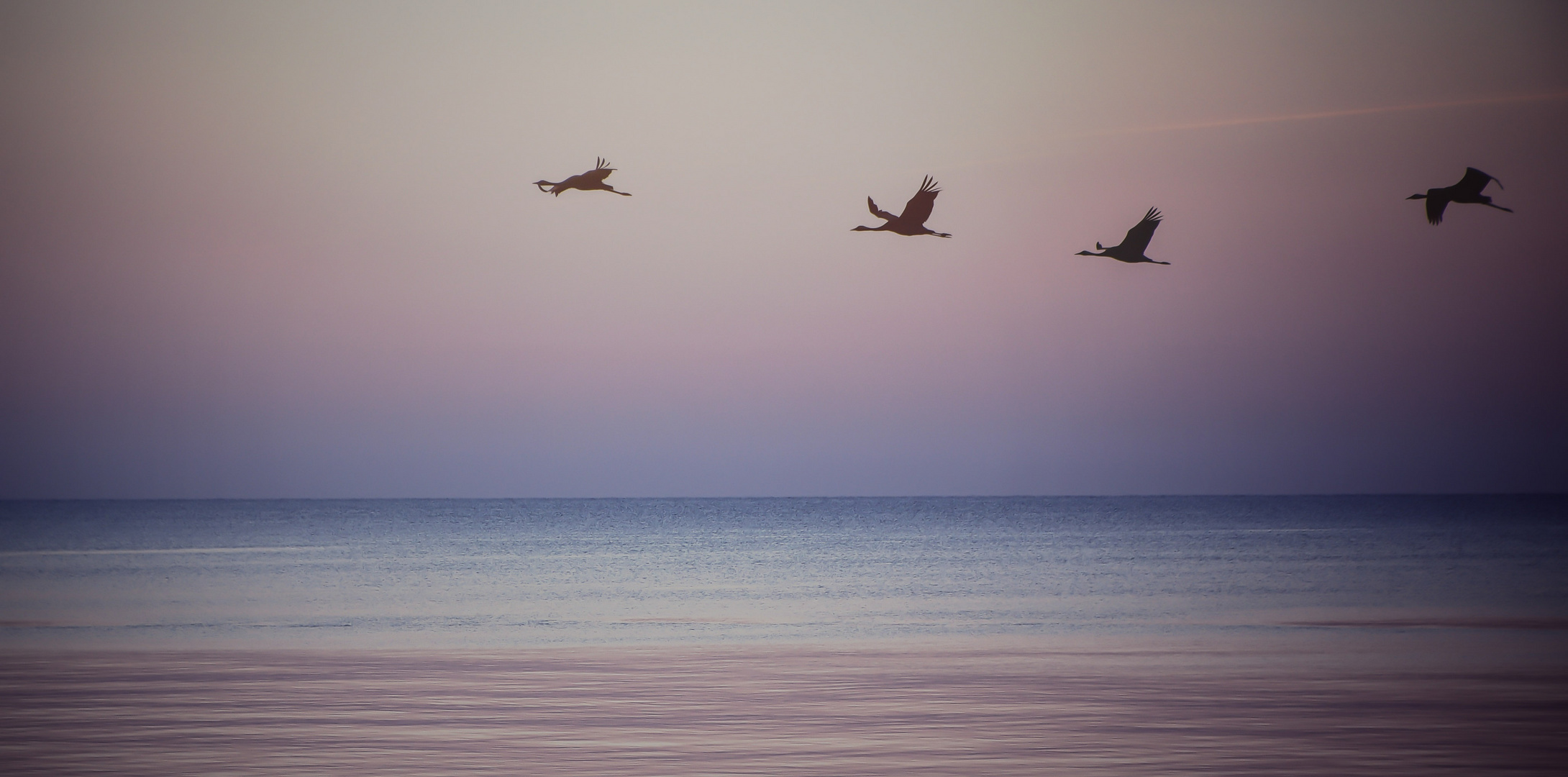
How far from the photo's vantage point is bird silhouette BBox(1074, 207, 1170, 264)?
40.5 feet

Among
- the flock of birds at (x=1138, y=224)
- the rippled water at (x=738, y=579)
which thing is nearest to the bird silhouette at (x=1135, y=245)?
the flock of birds at (x=1138, y=224)

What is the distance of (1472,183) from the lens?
12.3 metres

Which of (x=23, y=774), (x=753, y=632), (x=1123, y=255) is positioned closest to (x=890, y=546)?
(x=753, y=632)

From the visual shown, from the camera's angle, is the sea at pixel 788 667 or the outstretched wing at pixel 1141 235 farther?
the outstretched wing at pixel 1141 235

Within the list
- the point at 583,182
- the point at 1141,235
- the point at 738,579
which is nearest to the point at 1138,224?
the point at 1141,235

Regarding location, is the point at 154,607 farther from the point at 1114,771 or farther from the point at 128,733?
the point at 1114,771

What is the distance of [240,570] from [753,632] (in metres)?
16.0

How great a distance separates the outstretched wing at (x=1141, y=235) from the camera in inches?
488

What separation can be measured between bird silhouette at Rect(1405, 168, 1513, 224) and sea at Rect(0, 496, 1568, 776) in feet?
13.0

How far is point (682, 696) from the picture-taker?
9797 mm

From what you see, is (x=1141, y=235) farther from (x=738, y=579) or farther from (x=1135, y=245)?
(x=738, y=579)

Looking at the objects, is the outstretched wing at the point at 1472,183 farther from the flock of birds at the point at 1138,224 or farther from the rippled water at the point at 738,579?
the rippled water at the point at 738,579

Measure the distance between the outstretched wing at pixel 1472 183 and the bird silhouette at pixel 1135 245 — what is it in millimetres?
2633

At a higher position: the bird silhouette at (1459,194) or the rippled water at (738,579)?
the bird silhouette at (1459,194)
